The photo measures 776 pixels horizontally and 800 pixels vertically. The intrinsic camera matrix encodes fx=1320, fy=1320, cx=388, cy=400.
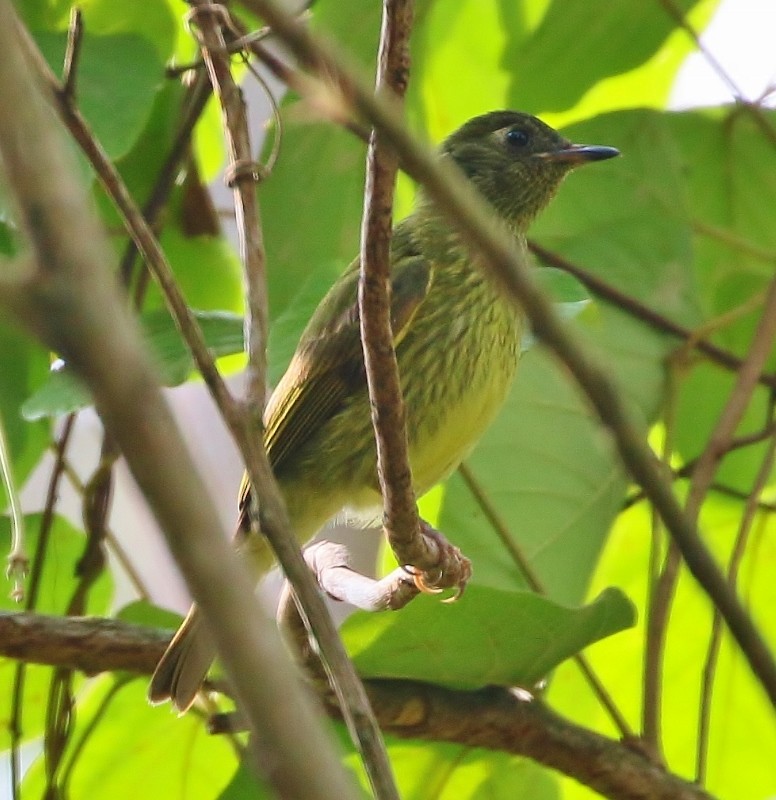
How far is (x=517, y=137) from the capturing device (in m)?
2.83

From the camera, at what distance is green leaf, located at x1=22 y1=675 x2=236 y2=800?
7.08 feet

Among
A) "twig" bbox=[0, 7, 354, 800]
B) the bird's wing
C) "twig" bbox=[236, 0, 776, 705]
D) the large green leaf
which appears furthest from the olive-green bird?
"twig" bbox=[0, 7, 354, 800]

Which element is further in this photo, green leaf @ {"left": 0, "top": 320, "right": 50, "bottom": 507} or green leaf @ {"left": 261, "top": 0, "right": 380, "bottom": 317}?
green leaf @ {"left": 261, "top": 0, "right": 380, "bottom": 317}

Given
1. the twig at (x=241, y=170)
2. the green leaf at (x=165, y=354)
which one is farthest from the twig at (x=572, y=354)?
the green leaf at (x=165, y=354)

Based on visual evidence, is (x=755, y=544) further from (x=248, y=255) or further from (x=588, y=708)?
(x=248, y=255)

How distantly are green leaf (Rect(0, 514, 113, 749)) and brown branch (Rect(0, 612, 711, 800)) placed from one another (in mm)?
477

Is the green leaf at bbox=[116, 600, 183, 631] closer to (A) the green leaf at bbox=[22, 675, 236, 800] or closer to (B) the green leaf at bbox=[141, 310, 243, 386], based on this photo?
(A) the green leaf at bbox=[22, 675, 236, 800]

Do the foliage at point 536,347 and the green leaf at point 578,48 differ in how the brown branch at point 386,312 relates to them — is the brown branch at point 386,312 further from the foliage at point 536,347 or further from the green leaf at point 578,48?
the green leaf at point 578,48

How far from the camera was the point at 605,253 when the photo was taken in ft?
8.29

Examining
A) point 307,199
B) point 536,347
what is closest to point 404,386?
point 536,347

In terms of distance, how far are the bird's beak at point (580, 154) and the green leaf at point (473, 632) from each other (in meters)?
1.04

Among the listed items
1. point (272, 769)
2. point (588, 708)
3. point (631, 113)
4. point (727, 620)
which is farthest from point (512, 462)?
point (272, 769)

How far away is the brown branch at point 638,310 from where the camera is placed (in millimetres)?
2439

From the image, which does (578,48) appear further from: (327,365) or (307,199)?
(327,365)
